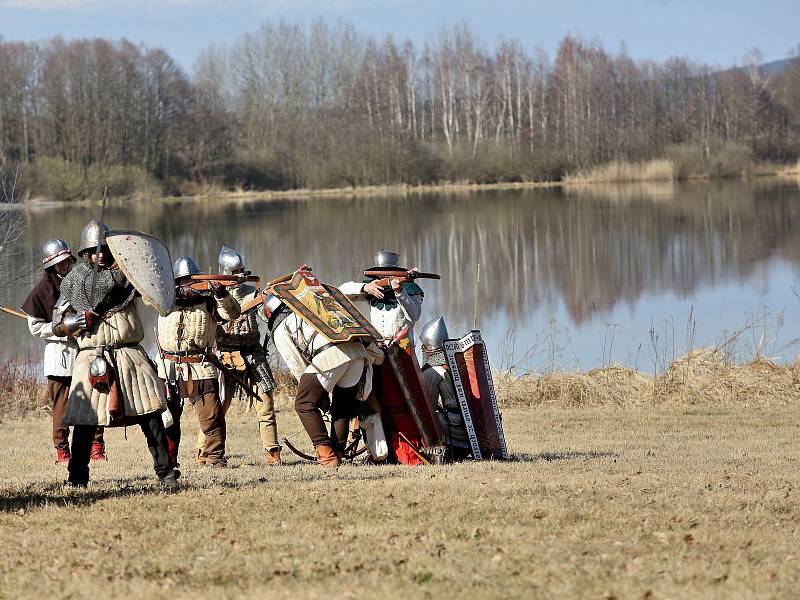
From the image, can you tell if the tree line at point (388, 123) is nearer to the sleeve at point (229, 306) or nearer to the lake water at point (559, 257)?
the lake water at point (559, 257)

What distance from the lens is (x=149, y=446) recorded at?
297 inches

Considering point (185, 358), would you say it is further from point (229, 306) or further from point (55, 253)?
point (55, 253)

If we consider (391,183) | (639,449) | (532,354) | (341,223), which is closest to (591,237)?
(341,223)

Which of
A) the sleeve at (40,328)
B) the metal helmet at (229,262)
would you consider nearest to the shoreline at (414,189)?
the metal helmet at (229,262)

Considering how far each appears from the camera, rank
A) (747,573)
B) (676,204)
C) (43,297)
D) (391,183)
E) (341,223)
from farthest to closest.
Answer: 1. (391,183)
2. (676,204)
3. (341,223)
4. (43,297)
5. (747,573)

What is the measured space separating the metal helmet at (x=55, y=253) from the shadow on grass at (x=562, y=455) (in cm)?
366

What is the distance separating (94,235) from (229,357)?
2.54 m

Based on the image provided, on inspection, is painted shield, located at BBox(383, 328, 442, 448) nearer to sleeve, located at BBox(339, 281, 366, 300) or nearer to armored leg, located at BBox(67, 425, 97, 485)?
sleeve, located at BBox(339, 281, 366, 300)

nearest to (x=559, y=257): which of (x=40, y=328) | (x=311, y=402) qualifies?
(x=311, y=402)

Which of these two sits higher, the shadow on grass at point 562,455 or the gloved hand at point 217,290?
the gloved hand at point 217,290

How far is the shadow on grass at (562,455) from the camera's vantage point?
957 centimetres

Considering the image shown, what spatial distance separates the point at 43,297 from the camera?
30.5ft

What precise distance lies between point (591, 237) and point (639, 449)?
1063 inches

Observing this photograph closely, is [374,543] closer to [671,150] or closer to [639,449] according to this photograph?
[639,449]
